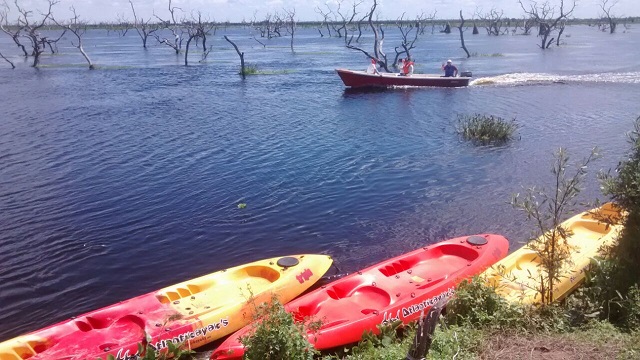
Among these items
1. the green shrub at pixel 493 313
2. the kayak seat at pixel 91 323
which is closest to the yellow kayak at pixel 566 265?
the green shrub at pixel 493 313

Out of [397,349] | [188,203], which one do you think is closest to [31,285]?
[188,203]

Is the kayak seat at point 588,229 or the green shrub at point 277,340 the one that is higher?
the green shrub at point 277,340

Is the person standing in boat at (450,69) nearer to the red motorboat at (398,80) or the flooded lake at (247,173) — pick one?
the red motorboat at (398,80)

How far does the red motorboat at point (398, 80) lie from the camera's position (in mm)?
31922

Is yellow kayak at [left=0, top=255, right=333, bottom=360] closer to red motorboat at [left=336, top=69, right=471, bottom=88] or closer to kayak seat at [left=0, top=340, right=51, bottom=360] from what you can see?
kayak seat at [left=0, top=340, right=51, bottom=360]

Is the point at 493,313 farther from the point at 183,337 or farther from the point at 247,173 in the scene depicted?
the point at 247,173

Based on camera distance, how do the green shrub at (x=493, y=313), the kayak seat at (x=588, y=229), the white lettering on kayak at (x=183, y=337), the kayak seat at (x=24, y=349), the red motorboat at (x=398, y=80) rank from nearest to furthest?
the green shrub at (x=493, y=313), the kayak seat at (x=24, y=349), the white lettering on kayak at (x=183, y=337), the kayak seat at (x=588, y=229), the red motorboat at (x=398, y=80)

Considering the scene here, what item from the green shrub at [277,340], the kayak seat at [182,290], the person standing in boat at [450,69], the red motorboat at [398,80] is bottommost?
the kayak seat at [182,290]

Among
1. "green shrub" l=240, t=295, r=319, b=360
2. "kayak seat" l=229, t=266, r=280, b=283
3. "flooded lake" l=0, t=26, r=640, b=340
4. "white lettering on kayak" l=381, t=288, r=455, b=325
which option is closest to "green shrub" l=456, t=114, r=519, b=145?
"flooded lake" l=0, t=26, r=640, b=340

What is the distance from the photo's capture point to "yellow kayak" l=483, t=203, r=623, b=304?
29.4 ft

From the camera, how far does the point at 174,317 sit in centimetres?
926

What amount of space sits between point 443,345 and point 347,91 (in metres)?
26.9

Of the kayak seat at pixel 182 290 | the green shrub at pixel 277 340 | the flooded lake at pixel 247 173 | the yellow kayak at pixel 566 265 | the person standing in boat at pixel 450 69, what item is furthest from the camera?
the person standing in boat at pixel 450 69

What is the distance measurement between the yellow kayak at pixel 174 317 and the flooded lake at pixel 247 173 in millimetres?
1546
